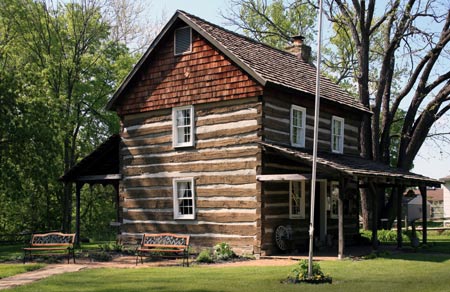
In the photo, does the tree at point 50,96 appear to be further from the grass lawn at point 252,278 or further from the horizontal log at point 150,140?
the grass lawn at point 252,278

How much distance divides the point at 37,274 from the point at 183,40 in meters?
10.0

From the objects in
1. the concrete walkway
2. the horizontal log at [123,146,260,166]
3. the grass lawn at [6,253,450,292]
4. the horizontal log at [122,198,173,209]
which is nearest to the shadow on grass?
the grass lawn at [6,253,450,292]

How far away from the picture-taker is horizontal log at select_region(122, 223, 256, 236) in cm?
1909

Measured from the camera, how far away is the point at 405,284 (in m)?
12.7

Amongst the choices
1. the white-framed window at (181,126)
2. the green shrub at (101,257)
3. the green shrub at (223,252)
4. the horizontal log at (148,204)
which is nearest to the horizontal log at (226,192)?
the horizontal log at (148,204)

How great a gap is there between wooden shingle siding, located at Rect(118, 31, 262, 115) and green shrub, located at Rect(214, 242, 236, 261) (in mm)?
4824

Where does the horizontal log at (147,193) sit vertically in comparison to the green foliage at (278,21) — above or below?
below

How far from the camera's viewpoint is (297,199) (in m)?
20.3

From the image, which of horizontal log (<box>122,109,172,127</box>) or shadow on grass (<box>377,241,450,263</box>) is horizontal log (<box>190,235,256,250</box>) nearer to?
shadow on grass (<box>377,241,450,263</box>)

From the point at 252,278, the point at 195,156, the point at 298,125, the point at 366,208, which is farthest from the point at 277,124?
the point at 366,208

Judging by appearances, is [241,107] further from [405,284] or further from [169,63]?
[405,284]

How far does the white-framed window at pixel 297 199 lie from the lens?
65.5 ft

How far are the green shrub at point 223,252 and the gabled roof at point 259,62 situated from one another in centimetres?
525

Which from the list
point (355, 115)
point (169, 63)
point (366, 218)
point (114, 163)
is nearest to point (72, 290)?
point (169, 63)
